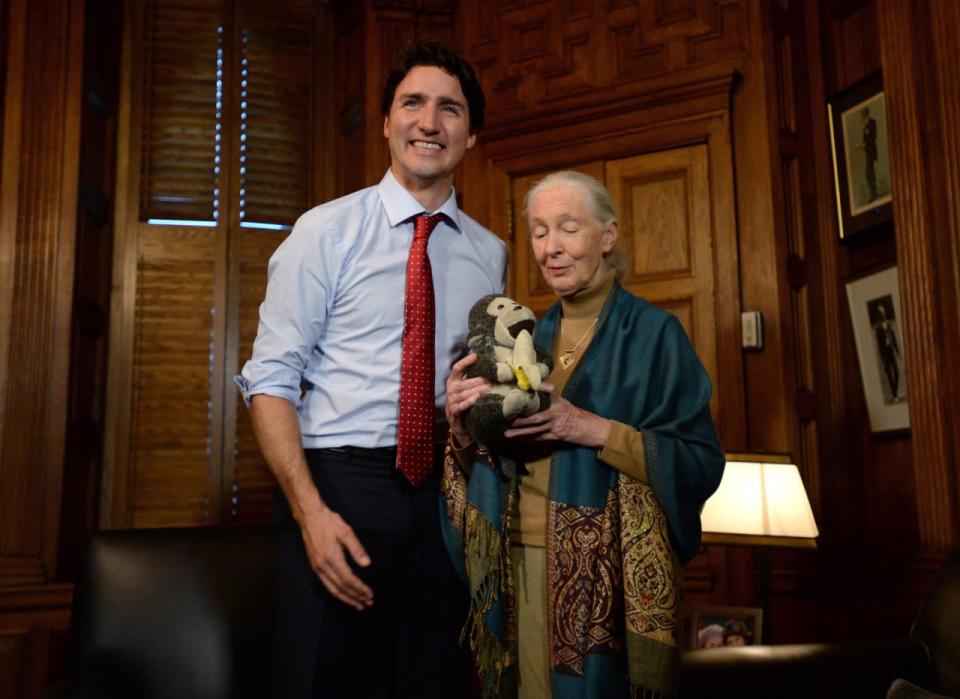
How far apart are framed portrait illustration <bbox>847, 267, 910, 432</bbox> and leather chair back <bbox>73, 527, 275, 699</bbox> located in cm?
209

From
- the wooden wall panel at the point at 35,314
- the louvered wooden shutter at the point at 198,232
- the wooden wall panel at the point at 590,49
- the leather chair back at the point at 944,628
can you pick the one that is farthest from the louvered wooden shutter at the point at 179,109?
the leather chair back at the point at 944,628

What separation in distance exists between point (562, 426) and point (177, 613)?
3.99 ft

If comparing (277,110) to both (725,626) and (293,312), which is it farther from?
(725,626)

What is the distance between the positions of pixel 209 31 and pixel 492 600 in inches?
130

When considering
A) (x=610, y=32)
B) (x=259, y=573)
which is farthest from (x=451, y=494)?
(x=610, y=32)

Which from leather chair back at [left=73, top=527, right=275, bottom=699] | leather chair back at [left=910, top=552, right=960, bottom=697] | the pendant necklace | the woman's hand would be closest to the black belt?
the woman's hand

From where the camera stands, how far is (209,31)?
4.09 meters

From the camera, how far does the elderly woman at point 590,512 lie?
159 centimetres

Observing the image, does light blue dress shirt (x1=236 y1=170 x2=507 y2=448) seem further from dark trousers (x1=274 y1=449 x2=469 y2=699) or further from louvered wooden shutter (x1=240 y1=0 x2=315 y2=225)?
louvered wooden shutter (x1=240 y1=0 x2=315 y2=225)

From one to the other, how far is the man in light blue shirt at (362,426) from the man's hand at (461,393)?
0.42 ft

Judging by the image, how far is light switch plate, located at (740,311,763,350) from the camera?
323 centimetres

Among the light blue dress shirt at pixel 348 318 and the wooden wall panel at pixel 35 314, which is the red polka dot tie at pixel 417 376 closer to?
the light blue dress shirt at pixel 348 318

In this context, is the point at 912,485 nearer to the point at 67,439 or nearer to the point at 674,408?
the point at 674,408

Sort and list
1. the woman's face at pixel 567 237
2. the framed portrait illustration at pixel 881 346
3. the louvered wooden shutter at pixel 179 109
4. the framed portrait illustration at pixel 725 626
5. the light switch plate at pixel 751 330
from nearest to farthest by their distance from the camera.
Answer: the woman's face at pixel 567 237, the framed portrait illustration at pixel 725 626, the framed portrait illustration at pixel 881 346, the light switch plate at pixel 751 330, the louvered wooden shutter at pixel 179 109
